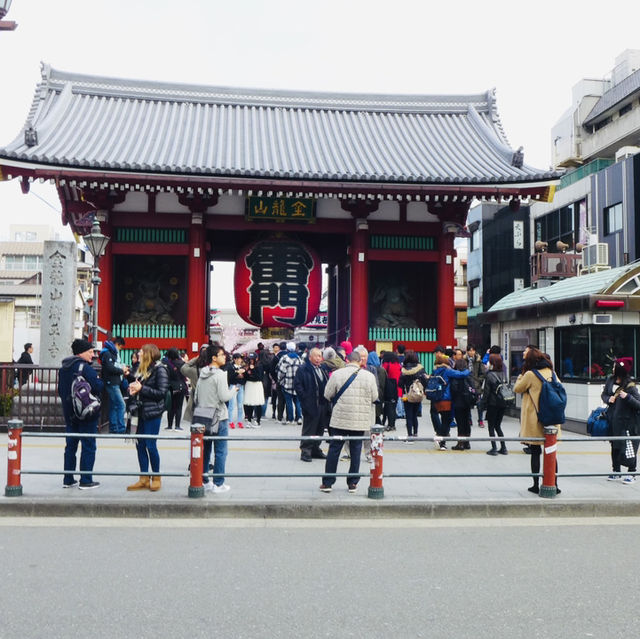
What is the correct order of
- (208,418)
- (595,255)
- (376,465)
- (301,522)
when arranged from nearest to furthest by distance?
(301,522)
(376,465)
(208,418)
(595,255)

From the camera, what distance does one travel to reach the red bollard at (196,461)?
24.2ft

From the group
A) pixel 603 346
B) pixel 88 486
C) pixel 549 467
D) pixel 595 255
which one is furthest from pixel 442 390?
pixel 595 255

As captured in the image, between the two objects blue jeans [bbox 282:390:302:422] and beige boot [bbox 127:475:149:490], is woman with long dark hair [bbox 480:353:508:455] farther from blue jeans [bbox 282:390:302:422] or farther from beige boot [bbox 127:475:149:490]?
beige boot [bbox 127:475:149:490]

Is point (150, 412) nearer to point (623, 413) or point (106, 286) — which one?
point (623, 413)

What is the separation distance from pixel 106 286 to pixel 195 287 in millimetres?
2241

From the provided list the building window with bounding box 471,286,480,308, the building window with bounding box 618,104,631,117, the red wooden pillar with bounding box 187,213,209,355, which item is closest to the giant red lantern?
the red wooden pillar with bounding box 187,213,209,355

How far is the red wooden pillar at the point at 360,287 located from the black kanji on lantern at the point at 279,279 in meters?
1.32

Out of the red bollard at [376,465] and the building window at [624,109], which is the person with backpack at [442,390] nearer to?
the red bollard at [376,465]

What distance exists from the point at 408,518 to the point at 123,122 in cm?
1634

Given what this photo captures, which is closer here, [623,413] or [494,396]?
[623,413]

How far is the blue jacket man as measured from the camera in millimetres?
11234

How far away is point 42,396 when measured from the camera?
12.8 m

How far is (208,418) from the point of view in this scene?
7.84 meters
